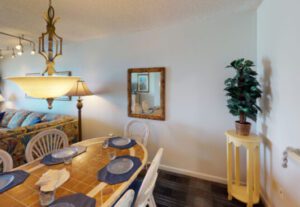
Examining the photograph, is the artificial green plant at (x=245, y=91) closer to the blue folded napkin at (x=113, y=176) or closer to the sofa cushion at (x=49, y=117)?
the blue folded napkin at (x=113, y=176)

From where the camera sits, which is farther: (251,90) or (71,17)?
(71,17)

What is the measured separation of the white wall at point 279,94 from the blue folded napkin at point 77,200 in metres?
1.55

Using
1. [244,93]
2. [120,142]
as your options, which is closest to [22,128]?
[120,142]

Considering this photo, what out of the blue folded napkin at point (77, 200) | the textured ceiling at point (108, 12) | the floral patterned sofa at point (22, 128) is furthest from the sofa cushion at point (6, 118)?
the blue folded napkin at point (77, 200)

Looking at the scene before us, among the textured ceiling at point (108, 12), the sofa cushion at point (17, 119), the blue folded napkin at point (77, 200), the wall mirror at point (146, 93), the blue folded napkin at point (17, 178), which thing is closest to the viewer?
the blue folded napkin at point (77, 200)

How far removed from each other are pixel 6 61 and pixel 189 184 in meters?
6.09

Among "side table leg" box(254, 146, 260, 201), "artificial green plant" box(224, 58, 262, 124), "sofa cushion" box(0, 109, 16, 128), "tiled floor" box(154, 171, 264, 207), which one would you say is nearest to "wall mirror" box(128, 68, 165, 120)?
"tiled floor" box(154, 171, 264, 207)

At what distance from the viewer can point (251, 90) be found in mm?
1688

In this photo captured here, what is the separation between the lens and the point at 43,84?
103 cm

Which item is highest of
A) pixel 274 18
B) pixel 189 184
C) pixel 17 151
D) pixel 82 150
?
pixel 274 18

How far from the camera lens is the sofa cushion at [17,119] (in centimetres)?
370

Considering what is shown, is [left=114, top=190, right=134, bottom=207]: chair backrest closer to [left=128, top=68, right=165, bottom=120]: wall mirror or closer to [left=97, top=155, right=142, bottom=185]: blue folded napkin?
[left=97, top=155, right=142, bottom=185]: blue folded napkin

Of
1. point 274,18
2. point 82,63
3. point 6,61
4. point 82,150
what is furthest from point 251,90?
point 6,61

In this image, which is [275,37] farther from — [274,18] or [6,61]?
[6,61]
